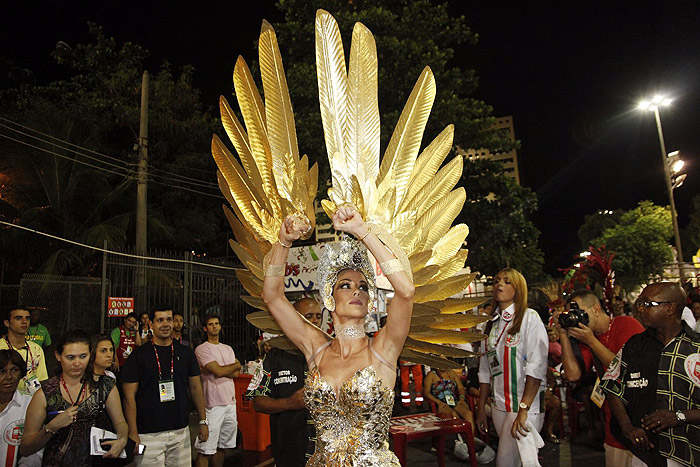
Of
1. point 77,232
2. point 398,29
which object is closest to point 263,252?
point 398,29

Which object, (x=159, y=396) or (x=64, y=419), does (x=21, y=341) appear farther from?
(x=64, y=419)

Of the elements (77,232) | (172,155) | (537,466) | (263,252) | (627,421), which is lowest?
(537,466)

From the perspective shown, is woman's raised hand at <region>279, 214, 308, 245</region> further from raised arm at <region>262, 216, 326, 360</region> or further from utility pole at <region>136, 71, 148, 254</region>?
utility pole at <region>136, 71, 148, 254</region>

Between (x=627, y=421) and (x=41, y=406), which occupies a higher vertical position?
(x=41, y=406)

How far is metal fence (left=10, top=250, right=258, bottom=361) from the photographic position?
361 inches

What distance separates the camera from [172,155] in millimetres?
18156

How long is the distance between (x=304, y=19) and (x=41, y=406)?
13.5 meters

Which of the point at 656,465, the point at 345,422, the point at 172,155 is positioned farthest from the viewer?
the point at 172,155

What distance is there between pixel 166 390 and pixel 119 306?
5.10 metres

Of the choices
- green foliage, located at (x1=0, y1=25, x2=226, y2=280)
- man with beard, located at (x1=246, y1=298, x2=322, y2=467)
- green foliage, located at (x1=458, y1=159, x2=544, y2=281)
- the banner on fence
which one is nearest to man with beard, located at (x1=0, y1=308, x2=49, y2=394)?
the banner on fence

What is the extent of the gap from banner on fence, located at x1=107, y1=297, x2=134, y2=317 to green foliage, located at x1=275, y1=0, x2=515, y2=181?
6.26 m

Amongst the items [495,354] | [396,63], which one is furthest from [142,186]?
[495,354]

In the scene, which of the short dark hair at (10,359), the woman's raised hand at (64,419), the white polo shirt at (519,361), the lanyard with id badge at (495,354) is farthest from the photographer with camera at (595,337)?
the short dark hair at (10,359)

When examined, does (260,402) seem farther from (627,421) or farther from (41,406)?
(627,421)
